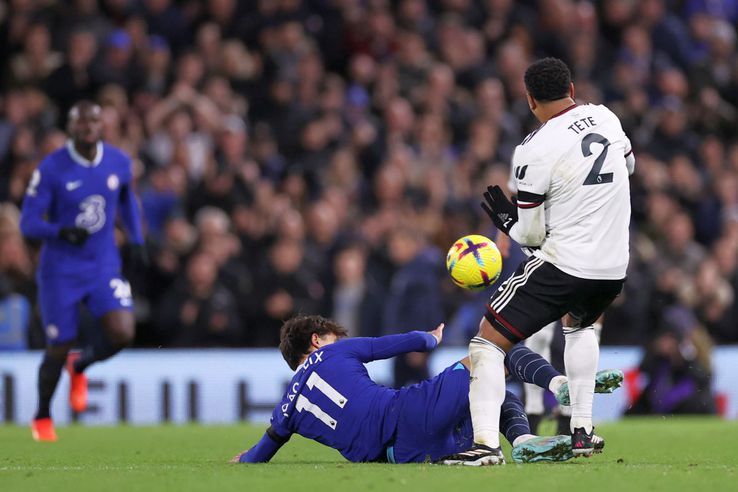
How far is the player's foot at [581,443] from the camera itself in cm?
773

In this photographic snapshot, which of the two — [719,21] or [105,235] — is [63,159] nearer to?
[105,235]

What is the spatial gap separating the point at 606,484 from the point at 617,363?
28.7 feet

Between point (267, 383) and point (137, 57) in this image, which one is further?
point (137, 57)

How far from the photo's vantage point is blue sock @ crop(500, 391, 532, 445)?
7680mm

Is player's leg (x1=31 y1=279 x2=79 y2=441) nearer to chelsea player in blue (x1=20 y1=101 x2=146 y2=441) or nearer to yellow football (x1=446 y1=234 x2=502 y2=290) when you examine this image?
chelsea player in blue (x1=20 y1=101 x2=146 y2=441)

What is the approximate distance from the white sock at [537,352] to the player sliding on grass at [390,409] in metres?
2.09

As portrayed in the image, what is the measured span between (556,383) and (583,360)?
0.71 ft

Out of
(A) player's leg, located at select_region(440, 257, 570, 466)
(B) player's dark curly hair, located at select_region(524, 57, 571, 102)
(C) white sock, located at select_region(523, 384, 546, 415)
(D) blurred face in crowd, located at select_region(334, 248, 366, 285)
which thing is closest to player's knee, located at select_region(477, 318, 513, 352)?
(A) player's leg, located at select_region(440, 257, 570, 466)

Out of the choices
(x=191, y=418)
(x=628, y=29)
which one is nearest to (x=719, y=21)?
(x=628, y=29)

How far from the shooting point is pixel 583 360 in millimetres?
7859

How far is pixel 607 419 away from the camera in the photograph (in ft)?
48.8

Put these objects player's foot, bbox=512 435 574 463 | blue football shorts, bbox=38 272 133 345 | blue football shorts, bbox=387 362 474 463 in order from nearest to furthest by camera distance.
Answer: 1. player's foot, bbox=512 435 574 463
2. blue football shorts, bbox=387 362 474 463
3. blue football shorts, bbox=38 272 133 345

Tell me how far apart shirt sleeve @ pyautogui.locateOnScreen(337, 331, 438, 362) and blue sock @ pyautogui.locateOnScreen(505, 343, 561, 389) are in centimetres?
65

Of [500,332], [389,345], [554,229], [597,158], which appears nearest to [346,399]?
[389,345]
